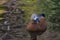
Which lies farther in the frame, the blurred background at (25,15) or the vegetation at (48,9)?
the blurred background at (25,15)

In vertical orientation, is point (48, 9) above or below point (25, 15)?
above

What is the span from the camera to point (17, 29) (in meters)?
4.17

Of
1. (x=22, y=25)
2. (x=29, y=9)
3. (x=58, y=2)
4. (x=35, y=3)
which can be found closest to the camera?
(x=58, y=2)

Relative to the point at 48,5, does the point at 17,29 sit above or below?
below

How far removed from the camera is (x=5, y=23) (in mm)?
4211

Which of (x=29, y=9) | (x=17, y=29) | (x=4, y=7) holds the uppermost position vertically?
(x=29, y=9)

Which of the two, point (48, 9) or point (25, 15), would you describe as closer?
point (48, 9)

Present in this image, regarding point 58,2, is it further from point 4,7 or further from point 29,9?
point 4,7

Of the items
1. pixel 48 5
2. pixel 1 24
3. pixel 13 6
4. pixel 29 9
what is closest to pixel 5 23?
pixel 1 24

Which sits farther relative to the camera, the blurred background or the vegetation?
the blurred background

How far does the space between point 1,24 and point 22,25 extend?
0.46 metres

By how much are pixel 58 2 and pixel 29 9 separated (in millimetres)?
611

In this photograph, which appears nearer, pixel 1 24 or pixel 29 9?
pixel 29 9

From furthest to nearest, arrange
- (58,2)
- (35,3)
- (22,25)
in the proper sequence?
(22,25), (35,3), (58,2)
